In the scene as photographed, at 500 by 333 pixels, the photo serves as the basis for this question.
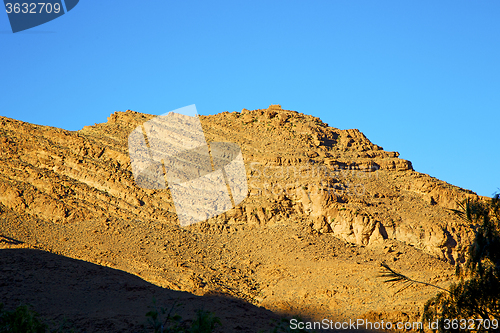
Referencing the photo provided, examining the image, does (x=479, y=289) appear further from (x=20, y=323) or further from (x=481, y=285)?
(x=20, y=323)

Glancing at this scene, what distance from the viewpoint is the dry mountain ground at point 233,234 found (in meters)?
21.5

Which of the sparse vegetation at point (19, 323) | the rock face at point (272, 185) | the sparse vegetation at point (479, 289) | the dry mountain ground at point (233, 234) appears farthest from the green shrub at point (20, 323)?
the rock face at point (272, 185)

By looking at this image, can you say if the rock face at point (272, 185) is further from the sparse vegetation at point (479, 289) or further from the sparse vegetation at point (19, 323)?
the sparse vegetation at point (19, 323)

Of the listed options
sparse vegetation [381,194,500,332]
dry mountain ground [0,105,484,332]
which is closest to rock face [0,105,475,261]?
dry mountain ground [0,105,484,332]

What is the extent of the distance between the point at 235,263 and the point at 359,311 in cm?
827

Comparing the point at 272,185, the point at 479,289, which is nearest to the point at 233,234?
the point at 272,185

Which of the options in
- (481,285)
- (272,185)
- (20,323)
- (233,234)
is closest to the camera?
(20,323)

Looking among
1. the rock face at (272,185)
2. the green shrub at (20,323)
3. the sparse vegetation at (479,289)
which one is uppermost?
the rock face at (272,185)

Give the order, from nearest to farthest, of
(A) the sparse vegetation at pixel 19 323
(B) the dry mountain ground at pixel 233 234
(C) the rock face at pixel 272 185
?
(A) the sparse vegetation at pixel 19 323
(B) the dry mountain ground at pixel 233 234
(C) the rock face at pixel 272 185

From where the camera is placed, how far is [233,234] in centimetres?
3222

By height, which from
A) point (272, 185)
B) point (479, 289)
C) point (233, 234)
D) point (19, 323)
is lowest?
point (19, 323)

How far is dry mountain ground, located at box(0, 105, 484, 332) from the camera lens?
2145 cm

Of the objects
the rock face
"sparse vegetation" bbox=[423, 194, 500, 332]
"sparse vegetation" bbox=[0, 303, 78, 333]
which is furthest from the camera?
the rock face

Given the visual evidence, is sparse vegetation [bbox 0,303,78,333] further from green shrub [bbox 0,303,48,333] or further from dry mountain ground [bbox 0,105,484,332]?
dry mountain ground [bbox 0,105,484,332]
